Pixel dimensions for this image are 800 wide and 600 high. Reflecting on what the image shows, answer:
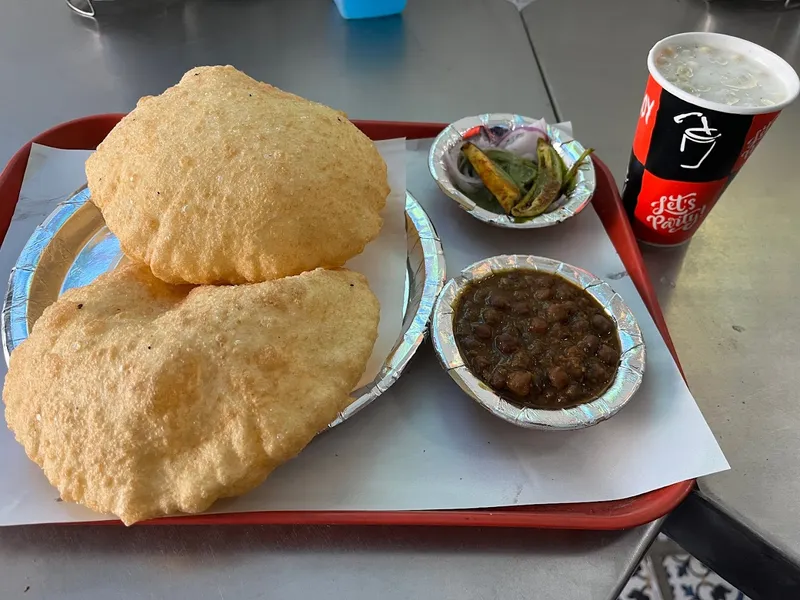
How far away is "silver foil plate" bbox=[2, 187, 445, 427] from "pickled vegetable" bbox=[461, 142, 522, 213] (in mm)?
240

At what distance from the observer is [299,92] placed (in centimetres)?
225

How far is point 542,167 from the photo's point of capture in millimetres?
1736

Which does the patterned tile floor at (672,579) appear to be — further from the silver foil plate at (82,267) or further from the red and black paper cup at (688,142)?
the silver foil plate at (82,267)

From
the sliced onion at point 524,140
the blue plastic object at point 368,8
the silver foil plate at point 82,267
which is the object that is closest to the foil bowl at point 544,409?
the silver foil plate at point 82,267

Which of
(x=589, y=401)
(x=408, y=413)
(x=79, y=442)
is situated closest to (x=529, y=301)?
(x=589, y=401)

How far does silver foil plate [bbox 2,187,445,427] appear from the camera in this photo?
4.36 feet

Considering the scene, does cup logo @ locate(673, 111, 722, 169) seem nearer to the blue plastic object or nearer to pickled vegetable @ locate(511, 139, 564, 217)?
pickled vegetable @ locate(511, 139, 564, 217)

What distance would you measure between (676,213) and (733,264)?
272 mm

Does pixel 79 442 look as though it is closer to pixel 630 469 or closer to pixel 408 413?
pixel 408 413

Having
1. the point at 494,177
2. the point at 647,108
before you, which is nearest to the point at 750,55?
the point at 647,108

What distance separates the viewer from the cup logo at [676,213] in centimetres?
149

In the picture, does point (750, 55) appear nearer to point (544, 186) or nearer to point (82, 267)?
point (544, 186)

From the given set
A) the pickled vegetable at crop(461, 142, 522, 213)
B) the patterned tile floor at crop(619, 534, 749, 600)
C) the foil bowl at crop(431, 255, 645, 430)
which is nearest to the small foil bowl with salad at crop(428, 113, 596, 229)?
the pickled vegetable at crop(461, 142, 522, 213)

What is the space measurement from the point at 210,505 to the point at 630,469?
0.80 metres
